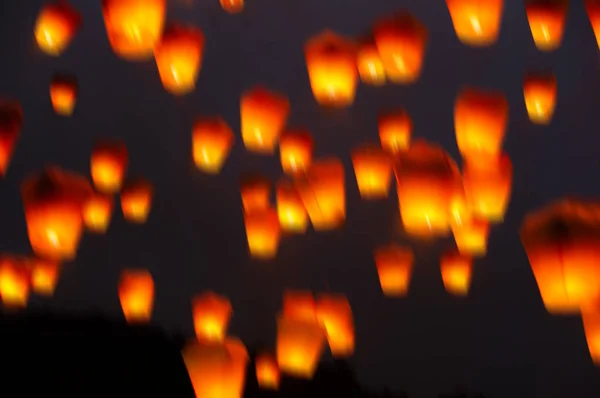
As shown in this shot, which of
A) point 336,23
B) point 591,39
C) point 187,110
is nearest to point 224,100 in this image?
point 187,110

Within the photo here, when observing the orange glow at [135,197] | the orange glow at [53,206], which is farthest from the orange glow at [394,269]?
the orange glow at [53,206]

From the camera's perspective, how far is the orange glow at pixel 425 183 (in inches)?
75.0

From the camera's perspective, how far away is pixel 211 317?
11.1ft

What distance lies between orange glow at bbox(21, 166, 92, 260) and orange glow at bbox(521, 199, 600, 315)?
4.56 ft

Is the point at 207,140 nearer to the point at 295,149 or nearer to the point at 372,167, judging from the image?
the point at 295,149

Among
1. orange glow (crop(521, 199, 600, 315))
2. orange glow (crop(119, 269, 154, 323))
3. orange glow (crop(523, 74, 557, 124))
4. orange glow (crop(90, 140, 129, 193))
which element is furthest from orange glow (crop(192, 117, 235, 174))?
orange glow (crop(521, 199, 600, 315))

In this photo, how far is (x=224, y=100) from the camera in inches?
163

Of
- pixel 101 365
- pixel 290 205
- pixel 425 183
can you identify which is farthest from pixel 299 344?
pixel 101 365

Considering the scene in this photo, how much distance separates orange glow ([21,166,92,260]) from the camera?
2.06 metres

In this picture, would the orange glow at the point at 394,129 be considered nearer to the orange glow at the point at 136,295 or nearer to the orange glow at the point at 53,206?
the orange glow at the point at 53,206

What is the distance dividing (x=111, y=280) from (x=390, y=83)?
2092 mm

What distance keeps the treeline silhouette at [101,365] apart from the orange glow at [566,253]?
5.89 feet

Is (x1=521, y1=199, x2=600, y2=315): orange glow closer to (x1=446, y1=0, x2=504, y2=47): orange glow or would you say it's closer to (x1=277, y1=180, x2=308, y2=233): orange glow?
(x1=446, y1=0, x2=504, y2=47): orange glow

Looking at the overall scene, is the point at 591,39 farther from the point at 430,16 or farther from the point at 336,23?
the point at 336,23
